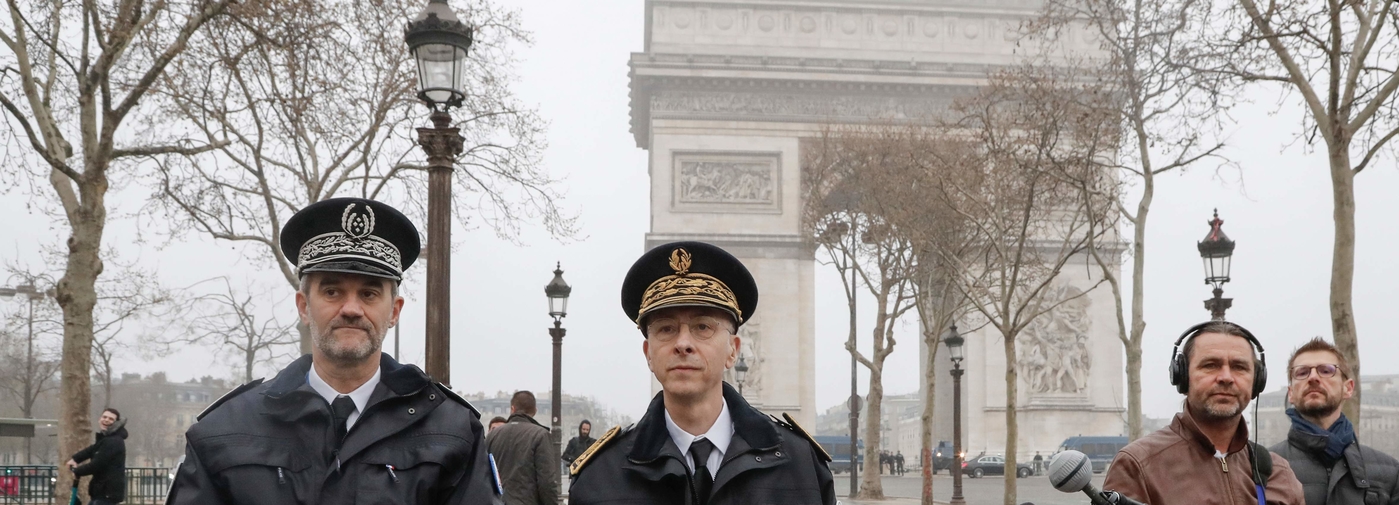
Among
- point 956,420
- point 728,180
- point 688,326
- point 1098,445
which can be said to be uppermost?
point 728,180

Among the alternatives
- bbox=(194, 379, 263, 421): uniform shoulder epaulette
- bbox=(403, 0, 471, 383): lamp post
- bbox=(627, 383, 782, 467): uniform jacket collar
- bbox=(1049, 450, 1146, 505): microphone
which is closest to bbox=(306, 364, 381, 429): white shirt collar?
bbox=(194, 379, 263, 421): uniform shoulder epaulette

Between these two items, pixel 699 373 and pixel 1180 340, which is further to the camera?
pixel 1180 340

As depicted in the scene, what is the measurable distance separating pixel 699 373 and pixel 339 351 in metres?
0.75

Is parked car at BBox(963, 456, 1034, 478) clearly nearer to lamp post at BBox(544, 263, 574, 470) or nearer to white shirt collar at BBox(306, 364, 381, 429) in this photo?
lamp post at BBox(544, 263, 574, 470)

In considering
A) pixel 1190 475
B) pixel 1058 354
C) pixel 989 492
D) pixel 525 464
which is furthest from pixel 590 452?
pixel 1058 354

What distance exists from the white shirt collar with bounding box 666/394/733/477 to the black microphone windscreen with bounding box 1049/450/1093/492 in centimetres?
64

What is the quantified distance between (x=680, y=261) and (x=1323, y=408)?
2.79 m

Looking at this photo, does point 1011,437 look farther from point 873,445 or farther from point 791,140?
point 791,140

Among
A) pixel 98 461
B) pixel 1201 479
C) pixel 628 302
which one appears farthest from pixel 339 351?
pixel 98 461

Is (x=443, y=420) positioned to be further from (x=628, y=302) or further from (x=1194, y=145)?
(x=1194, y=145)

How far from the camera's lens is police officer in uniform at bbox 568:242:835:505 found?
287cm

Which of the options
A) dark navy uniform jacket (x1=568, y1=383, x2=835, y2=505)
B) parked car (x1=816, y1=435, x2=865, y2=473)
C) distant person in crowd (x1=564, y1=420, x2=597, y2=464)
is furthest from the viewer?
parked car (x1=816, y1=435, x2=865, y2=473)

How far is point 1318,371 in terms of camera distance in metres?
4.86

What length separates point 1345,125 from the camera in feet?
34.3
